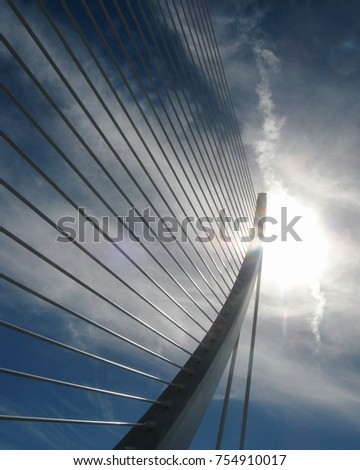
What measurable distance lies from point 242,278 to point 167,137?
1920 mm

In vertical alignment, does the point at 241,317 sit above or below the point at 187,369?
above

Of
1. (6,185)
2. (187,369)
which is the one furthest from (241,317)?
(6,185)

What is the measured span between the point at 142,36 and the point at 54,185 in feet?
3.39

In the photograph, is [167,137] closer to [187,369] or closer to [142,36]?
[142,36]

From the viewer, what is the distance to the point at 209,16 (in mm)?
2846

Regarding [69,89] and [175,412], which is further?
[175,412]

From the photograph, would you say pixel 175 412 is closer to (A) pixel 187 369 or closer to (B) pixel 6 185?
(A) pixel 187 369

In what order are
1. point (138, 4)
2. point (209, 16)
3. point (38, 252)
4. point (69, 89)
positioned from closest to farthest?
point (38, 252), point (69, 89), point (138, 4), point (209, 16)

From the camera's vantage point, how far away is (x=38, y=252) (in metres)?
0.90

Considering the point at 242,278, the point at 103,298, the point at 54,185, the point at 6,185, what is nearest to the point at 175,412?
the point at 103,298
